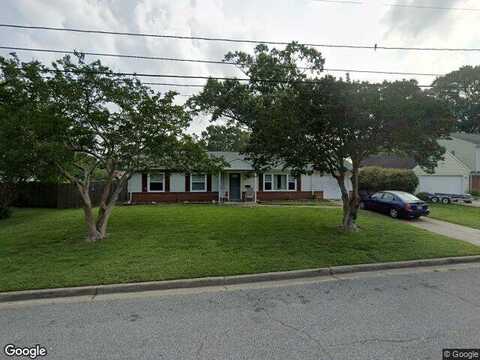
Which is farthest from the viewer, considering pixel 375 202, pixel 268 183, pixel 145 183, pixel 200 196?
pixel 268 183

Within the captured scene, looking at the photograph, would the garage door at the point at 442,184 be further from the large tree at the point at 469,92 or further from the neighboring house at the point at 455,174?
the large tree at the point at 469,92

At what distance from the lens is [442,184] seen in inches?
1015

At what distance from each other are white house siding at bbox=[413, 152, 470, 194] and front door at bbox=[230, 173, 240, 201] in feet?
58.4

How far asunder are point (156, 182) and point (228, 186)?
497cm

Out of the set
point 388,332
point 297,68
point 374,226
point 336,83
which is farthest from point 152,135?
point 297,68

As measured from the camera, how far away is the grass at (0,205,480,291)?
16.8ft

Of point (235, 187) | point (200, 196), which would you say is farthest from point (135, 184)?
point (235, 187)

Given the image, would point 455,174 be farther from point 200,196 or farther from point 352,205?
point 200,196

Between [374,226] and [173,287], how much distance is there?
8.34 m

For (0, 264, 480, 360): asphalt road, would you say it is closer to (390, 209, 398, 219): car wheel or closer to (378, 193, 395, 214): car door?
(390, 209, 398, 219): car wheel

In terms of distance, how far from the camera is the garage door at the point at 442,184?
25591 millimetres

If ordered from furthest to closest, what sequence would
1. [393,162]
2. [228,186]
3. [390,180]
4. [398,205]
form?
[393,162], [390,180], [228,186], [398,205]

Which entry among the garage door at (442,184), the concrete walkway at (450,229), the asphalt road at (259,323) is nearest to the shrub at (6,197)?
the asphalt road at (259,323)

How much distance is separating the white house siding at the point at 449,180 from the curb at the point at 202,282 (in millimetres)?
23725
